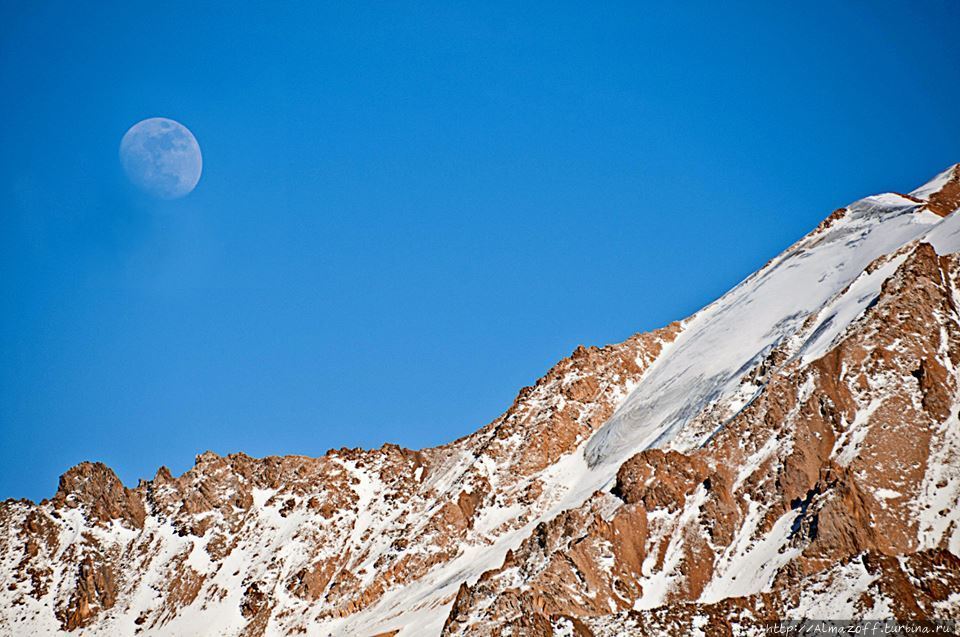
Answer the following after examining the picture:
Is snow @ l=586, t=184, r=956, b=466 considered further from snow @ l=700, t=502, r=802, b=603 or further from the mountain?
snow @ l=700, t=502, r=802, b=603

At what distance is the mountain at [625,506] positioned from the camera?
104938mm

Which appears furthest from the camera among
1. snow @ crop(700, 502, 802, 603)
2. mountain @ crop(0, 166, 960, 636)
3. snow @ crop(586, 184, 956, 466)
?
snow @ crop(586, 184, 956, 466)

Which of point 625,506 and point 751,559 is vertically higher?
point 625,506

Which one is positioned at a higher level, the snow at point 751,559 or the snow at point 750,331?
the snow at point 750,331

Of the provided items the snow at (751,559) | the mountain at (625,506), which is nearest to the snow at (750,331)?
the mountain at (625,506)

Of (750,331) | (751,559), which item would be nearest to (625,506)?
(751,559)

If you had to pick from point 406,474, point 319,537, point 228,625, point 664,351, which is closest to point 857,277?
point 664,351

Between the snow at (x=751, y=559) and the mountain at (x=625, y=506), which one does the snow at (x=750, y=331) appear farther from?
the snow at (x=751, y=559)

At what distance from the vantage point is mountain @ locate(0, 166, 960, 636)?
344 feet

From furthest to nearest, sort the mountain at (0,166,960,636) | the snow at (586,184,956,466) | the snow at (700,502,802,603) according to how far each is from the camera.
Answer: the snow at (586,184,956,466) < the snow at (700,502,802,603) < the mountain at (0,166,960,636)

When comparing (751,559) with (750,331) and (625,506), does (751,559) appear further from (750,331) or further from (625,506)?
(750,331)

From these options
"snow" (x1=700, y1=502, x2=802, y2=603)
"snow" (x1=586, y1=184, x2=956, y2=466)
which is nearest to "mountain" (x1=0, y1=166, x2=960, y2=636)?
"snow" (x1=700, y1=502, x2=802, y2=603)

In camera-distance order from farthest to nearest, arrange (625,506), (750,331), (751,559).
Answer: (750,331) → (625,506) → (751,559)

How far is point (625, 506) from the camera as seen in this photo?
418 feet
